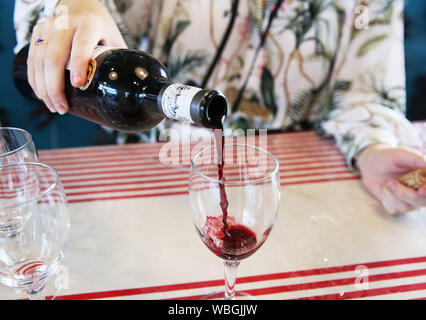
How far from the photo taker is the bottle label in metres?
0.46

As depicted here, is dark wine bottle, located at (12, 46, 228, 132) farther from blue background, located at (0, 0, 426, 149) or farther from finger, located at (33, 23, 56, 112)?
blue background, located at (0, 0, 426, 149)

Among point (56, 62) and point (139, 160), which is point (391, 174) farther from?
point (56, 62)

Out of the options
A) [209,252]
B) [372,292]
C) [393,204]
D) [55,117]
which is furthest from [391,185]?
[55,117]

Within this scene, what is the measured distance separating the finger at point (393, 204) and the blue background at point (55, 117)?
3.25 ft

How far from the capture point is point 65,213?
450 mm

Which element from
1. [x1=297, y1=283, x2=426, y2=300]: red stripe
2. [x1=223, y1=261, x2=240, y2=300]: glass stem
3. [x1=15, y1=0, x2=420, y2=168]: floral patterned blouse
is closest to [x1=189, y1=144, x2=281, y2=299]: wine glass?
[x1=223, y1=261, x2=240, y2=300]: glass stem

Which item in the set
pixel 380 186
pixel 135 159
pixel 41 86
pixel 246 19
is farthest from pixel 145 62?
pixel 246 19

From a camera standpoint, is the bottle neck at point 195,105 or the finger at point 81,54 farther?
the finger at point 81,54

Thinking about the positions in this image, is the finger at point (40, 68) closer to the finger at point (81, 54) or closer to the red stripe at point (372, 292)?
the finger at point (81, 54)

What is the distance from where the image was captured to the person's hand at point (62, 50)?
0.59 m

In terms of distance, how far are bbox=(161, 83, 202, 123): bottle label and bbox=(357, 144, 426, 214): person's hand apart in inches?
14.6

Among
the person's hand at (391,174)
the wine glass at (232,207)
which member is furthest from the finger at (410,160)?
the wine glass at (232,207)

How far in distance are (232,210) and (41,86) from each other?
35 centimetres
